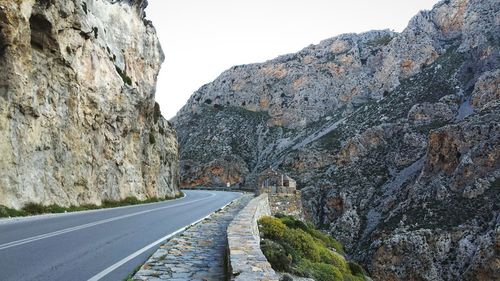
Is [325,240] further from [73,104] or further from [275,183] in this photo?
[73,104]

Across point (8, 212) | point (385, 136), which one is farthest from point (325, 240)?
point (385, 136)

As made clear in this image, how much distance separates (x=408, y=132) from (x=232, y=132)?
53.3m

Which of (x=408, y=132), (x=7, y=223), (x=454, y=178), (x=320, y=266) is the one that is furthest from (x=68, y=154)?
(x=408, y=132)

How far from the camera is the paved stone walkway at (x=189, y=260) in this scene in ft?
20.9

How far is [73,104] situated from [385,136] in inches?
2443

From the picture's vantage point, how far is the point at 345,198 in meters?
62.2

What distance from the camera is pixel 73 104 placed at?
934 inches

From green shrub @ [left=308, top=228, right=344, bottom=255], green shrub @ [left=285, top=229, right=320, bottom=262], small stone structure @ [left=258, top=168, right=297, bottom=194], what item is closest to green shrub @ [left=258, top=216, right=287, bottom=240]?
green shrub @ [left=285, top=229, right=320, bottom=262]

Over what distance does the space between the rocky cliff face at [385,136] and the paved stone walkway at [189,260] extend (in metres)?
34.0

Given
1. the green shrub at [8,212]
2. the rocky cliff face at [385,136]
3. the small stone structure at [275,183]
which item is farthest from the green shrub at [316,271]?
the rocky cliff face at [385,136]

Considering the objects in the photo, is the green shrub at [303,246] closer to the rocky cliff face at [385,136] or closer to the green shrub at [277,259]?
the green shrub at [277,259]

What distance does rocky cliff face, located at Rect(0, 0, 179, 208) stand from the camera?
18312 mm

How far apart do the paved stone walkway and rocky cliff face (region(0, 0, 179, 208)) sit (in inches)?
444

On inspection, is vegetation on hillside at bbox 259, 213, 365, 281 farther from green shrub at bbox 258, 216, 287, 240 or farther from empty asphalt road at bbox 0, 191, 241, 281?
empty asphalt road at bbox 0, 191, 241, 281
